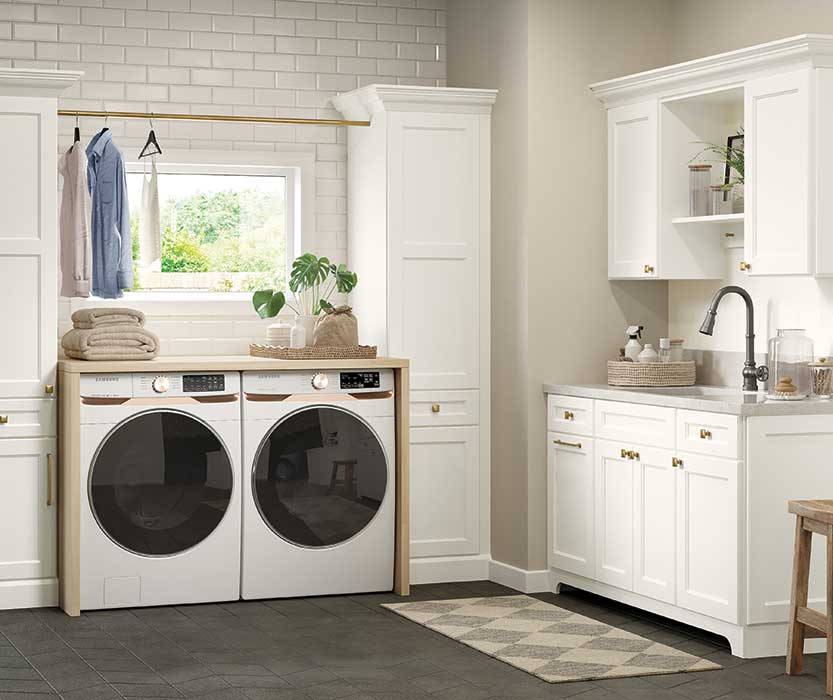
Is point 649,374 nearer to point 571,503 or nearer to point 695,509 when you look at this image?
point 571,503

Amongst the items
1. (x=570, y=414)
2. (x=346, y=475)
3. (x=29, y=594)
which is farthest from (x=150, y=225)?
(x=570, y=414)

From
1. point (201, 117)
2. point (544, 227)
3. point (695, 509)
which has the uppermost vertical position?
point (201, 117)

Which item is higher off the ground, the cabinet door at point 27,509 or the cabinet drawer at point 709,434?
the cabinet drawer at point 709,434

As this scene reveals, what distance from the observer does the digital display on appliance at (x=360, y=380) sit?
18.3 ft

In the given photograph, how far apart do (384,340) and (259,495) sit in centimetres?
92

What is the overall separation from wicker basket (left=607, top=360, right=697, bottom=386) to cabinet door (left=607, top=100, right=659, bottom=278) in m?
0.40

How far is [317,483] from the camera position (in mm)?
5492

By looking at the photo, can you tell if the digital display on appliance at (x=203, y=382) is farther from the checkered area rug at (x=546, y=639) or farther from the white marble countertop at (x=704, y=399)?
the white marble countertop at (x=704, y=399)

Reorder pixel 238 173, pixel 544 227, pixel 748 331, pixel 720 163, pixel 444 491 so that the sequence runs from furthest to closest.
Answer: pixel 238 173 < pixel 444 491 < pixel 544 227 < pixel 720 163 < pixel 748 331

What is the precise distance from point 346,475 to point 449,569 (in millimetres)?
747

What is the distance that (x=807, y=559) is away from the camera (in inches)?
170

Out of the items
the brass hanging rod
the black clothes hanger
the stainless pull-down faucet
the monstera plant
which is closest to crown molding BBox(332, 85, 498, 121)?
the brass hanging rod

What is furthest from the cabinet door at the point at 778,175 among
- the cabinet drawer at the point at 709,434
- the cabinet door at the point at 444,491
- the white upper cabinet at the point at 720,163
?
the cabinet door at the point at 444,491

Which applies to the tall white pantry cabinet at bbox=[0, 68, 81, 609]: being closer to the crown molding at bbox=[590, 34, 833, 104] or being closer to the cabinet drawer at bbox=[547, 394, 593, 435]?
the cabinet drawer at bbox=[547, 394, 593, 435]
